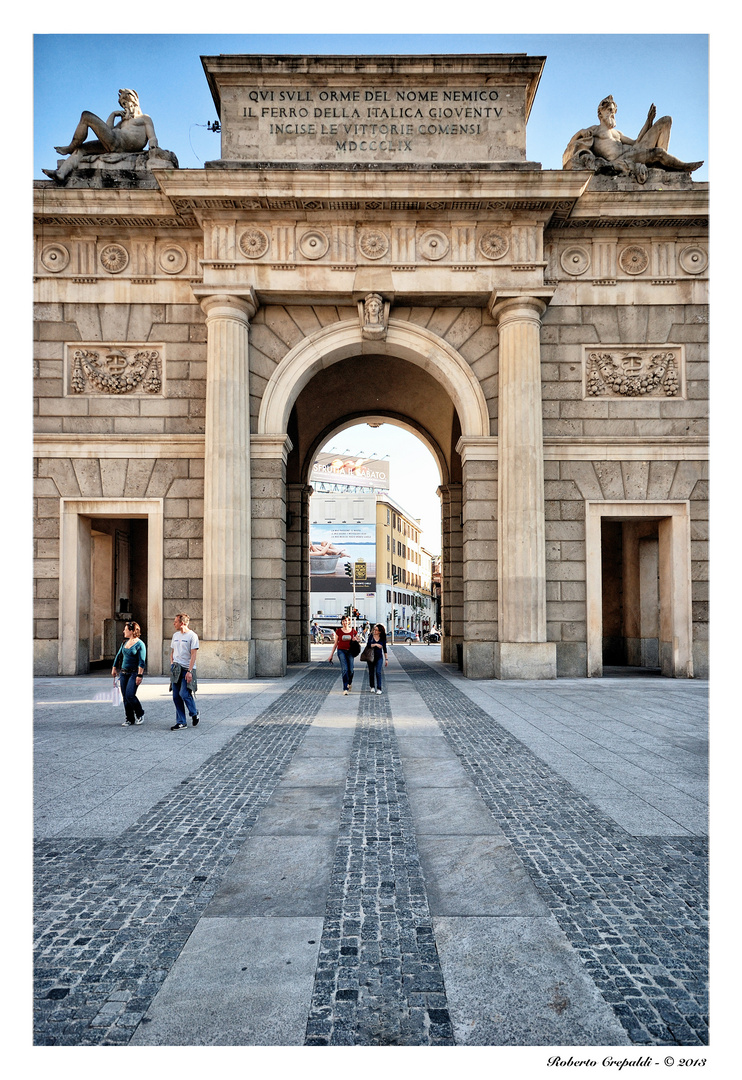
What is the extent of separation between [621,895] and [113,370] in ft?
55.2

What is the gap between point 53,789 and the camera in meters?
6.28

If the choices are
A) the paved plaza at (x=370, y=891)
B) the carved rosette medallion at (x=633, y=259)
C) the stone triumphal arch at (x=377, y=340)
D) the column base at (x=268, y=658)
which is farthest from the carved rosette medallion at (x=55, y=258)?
the carved rosette medallion at (x=633, y=259)

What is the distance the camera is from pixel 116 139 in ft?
57.6

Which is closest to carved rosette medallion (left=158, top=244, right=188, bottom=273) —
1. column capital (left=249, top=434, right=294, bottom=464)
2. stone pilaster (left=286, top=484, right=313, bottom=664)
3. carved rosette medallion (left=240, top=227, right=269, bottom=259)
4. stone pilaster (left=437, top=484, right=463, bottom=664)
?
carved rosette medallion (left=240, top=227, right=269, bottom=259)

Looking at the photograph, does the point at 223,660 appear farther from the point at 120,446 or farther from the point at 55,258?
the point at 55,258

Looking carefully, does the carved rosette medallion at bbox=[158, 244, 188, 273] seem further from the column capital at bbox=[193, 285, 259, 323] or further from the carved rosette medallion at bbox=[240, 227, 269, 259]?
the carved rosette medallion at bbox=[240, 227, 269, 259]

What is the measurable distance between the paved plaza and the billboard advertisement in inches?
2965

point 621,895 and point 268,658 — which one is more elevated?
point 621,895

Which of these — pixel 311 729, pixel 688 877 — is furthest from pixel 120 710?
pixel 688 877

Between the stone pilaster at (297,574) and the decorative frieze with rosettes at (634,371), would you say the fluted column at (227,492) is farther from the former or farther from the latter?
the decorative frieze with rosettes at (634,371)

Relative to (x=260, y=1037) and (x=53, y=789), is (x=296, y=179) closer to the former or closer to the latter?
(x=53, y=789)

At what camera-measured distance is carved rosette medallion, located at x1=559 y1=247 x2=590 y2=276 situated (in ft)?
57.5

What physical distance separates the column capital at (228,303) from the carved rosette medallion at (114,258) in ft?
7.64

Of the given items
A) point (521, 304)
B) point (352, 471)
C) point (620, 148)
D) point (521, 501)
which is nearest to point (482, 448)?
point (521, 501)
